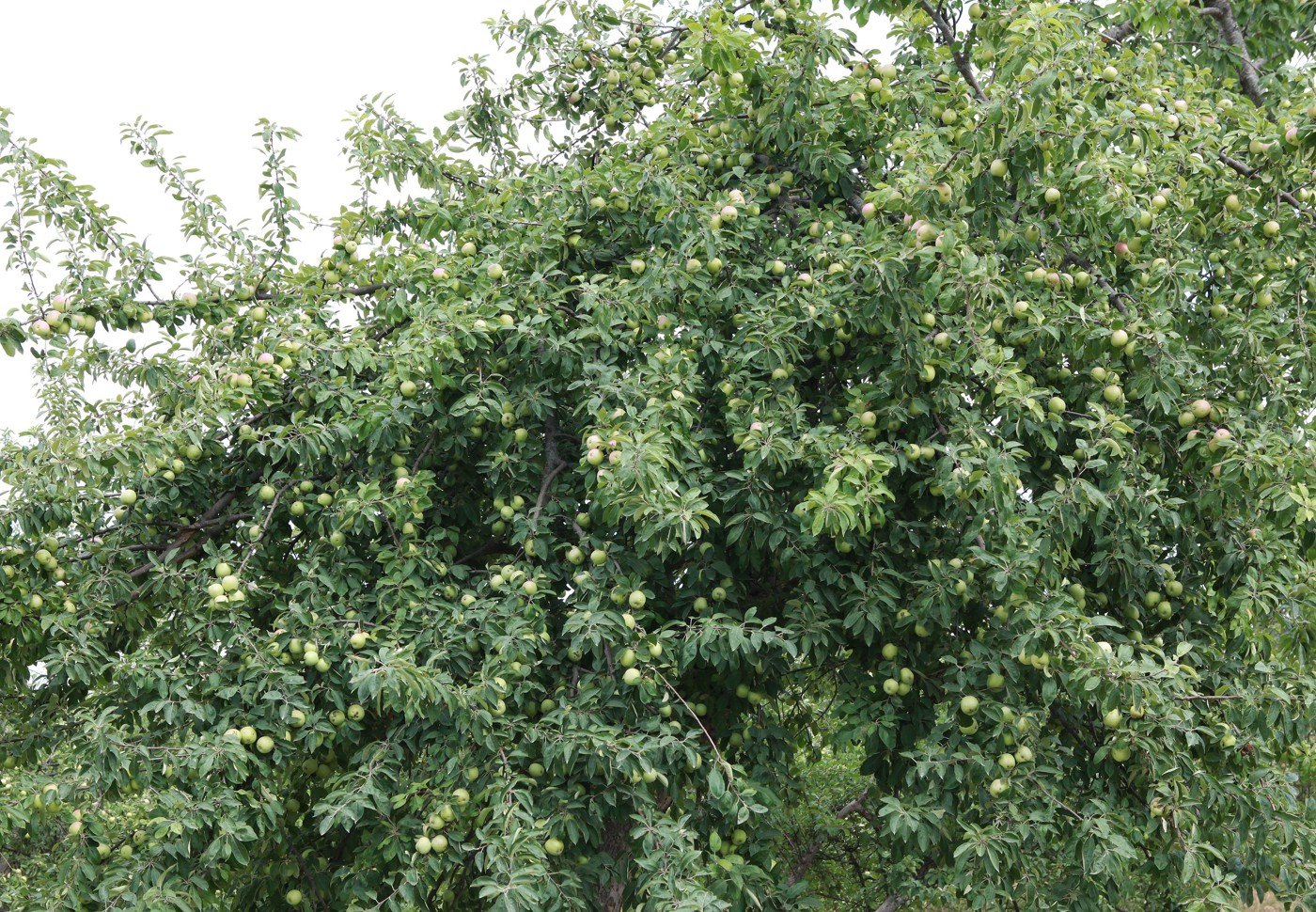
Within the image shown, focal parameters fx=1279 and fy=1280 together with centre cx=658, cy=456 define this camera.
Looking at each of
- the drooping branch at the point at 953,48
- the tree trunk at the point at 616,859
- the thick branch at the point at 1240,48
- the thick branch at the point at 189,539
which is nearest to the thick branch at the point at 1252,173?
the drooping branch at the point at 953,48

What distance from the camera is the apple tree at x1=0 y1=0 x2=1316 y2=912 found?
160 inches

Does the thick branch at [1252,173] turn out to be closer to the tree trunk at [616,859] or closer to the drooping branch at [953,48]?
the drooping branch at [953,48]

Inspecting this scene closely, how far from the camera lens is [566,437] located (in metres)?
5.00

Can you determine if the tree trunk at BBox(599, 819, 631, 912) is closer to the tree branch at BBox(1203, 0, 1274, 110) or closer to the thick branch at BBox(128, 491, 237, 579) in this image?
the thick branch at BBox(128, 491, 237, 579)

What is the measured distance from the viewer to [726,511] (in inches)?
180

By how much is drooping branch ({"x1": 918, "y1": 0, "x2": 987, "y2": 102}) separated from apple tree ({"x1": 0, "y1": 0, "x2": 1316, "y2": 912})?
0.10 metres

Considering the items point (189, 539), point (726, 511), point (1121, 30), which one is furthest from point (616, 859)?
point (1121, 30)

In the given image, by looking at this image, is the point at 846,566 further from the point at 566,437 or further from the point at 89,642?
the point at 89,642

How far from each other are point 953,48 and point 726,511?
74.1 inches

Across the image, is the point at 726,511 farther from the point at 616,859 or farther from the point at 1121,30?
the point at 1121,30

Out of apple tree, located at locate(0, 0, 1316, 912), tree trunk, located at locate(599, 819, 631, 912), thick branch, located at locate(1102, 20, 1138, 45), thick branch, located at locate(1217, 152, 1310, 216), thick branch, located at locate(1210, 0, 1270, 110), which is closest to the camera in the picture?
apple tree, located at locate(0, 0, 1316, 912)

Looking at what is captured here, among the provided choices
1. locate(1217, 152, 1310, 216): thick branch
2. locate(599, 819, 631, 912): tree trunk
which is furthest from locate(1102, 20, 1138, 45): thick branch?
locate(599, 819, 631, 912): tree trunk

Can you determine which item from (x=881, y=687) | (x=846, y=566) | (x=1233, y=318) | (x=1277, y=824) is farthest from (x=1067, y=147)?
(x=1277, y=824)

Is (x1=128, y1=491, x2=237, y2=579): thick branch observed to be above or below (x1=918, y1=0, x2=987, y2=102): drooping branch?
below
